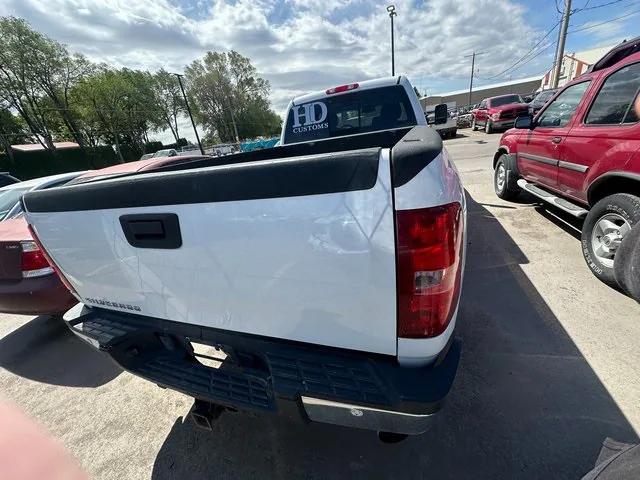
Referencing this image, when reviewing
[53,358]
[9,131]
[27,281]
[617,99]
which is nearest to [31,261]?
[27,281]

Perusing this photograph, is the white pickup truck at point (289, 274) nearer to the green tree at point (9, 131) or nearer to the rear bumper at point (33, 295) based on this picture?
the rear bumper at point (33, 295)

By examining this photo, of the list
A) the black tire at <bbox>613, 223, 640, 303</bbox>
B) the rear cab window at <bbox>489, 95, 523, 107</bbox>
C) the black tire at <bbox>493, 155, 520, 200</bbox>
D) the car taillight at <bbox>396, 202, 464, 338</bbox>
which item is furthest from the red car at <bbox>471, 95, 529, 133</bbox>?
the car taillight at <bbox>396, 202, 464, 338</bbox>

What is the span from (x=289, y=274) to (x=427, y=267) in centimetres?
55

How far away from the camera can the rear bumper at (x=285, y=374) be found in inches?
49.4

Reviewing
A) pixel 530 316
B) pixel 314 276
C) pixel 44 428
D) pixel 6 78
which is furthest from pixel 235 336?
pixel 6 78

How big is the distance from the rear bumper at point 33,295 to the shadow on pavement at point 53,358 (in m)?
0.58

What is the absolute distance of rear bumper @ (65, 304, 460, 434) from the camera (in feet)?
4.11

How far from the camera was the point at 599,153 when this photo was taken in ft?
10.4

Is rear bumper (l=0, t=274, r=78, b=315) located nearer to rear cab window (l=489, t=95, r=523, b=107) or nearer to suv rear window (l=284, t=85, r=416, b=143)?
suv rear window (l=284, t=85, r=416, b=143)

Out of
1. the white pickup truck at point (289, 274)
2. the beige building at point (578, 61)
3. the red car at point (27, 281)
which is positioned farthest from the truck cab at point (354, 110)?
the beige building at point (578, 61)

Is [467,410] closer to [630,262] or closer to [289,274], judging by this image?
[289,274]

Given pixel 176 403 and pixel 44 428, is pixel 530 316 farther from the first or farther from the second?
pixel 44 428

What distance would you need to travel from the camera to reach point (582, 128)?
3.51m

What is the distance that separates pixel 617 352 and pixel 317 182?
2.77 m
